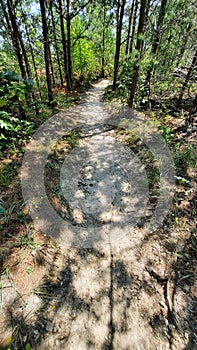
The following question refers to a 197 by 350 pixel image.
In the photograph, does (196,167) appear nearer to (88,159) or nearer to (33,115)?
(88,159)

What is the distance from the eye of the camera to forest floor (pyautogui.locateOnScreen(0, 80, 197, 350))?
77.4 inches

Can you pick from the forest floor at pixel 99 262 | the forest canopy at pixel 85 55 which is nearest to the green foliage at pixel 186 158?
the forest floor at pixel 99 262

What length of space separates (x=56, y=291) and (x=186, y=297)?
5.63 ft

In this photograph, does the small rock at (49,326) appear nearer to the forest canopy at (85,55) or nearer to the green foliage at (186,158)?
the forest canopy at (85,55)

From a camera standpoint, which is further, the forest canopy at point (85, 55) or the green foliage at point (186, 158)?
the forest canopy at point (85, 55)

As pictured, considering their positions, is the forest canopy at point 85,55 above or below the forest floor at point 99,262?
above

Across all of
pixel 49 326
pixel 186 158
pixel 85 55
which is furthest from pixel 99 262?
pixel 85 55

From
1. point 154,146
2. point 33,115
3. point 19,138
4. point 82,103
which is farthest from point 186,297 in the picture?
point 82,103

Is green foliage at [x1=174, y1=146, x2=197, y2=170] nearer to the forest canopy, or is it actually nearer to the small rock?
the forest canopy

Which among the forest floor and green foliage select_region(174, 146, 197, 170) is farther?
green foliage select_region(174, 146, 197, 170)

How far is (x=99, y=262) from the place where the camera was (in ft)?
8.82

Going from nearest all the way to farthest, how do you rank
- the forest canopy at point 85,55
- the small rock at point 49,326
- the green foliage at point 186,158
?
the small rock at point 49,326, the green foliage at point 186,158, the forest canopy at point 85,55

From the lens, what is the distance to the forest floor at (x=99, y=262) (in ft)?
6.45

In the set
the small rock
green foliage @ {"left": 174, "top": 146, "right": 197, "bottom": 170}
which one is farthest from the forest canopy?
the small rock
